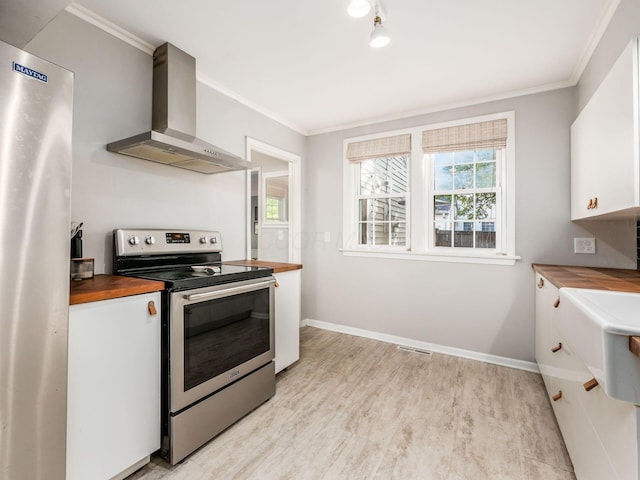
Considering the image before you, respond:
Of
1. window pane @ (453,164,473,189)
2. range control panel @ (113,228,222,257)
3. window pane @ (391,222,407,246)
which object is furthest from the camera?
window pane @ (391,222,407,246)

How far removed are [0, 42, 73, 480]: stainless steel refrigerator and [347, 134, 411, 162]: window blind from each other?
9.30 ft

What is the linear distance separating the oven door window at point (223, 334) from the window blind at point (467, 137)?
7.38 ft

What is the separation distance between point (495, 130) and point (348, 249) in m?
1.91

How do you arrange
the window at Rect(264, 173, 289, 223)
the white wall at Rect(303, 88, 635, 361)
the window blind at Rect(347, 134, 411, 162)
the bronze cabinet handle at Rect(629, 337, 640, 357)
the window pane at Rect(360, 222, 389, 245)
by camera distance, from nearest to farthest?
the bronze cabinet handle at Rect(629, 337, 640, 357) < the white wall at Rect(303, 88, 635, 361) < the window blind at Rect(347, 134, 411, 162) < the window pane at Rect(360, 222, 389, 245) < the window at Rect(264, 173, 289, 223)

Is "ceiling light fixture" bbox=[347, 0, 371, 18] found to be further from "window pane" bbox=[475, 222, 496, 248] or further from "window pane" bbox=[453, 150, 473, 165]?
"window pane" bbox=[475, 222, 496, 248]

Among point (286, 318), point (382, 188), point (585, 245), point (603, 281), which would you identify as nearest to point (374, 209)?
point (382, 188)

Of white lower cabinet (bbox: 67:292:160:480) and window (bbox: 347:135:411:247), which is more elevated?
window (bbox: 347:135:411:247)

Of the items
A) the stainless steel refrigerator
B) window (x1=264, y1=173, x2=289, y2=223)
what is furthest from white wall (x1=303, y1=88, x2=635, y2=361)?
the stainless steel refrigerator

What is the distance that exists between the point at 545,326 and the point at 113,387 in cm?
265

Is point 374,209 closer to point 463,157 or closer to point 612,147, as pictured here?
point 463,157

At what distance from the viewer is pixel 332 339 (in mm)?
3484

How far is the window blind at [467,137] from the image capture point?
2822 millimetres

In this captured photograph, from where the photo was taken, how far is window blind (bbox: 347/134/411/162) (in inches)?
130

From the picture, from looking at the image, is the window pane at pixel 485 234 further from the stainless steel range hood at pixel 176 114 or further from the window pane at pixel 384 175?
the stainless steel range hood at pixel 176 114
